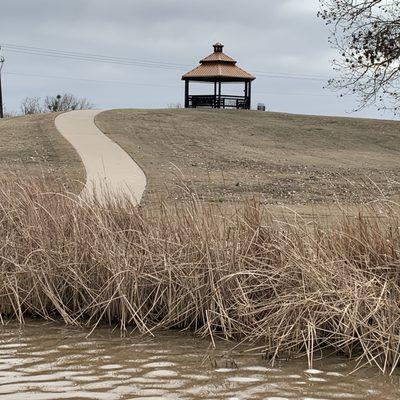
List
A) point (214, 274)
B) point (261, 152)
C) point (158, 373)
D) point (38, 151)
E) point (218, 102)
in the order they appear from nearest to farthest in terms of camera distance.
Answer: point (158, 373), point (214, 274), point (38, 151), point (261, 152), point (218, 102)

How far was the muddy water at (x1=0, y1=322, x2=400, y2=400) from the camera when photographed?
16.4ft

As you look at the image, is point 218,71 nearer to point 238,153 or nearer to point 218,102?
point 218,102

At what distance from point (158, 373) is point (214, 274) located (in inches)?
59.7

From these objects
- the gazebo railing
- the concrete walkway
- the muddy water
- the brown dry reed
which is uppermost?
the gazebo railing

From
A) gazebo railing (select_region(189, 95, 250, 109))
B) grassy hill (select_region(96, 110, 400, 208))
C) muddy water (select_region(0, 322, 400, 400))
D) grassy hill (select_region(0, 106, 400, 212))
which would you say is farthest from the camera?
gazebo railing (select_region(189, 95, 250, 109))

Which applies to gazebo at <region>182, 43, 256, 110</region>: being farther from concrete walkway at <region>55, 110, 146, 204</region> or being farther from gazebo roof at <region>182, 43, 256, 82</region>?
concrete walkway at <region>55, 110, 146, 204</region>

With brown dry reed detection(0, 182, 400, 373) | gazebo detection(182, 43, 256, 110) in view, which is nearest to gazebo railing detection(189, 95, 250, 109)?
gazebo detection(182, 43, 256, 110)

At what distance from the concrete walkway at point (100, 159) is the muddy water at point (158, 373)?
2.28 meters

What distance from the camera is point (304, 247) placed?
6.64 metres

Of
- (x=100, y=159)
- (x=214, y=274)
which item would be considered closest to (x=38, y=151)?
(x=100, y=159)

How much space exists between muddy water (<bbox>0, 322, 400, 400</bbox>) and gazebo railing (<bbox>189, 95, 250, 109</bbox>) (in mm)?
42510

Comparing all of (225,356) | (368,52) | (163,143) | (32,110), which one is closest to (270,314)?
(225,356)

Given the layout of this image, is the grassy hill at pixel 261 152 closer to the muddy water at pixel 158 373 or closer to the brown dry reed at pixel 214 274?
the brown dry reed at pixel 214 274

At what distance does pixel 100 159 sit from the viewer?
2150cm
